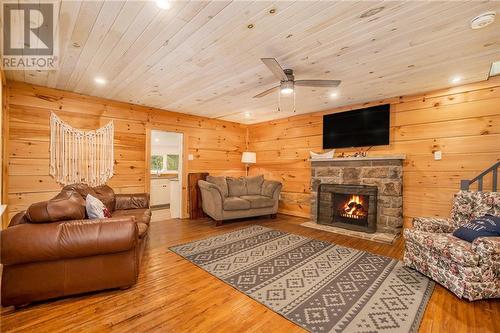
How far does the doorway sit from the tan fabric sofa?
72 cm

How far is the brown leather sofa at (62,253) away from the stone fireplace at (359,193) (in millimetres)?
3704

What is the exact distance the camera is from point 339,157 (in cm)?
458

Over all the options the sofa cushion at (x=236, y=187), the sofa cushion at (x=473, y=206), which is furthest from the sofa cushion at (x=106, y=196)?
the sofa cushion at (x=473, y=206)

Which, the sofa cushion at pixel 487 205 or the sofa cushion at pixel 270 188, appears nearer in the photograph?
the sofa cushion at pixel 487 205

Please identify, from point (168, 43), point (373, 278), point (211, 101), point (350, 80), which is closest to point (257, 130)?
point (211, 101)

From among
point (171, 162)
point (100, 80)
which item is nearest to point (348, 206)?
point (100, 80)

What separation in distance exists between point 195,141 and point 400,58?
4138 mm

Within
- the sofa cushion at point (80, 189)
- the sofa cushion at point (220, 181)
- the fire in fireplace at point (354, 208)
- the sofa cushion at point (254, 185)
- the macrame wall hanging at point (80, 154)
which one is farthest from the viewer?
the sofa cushion at point (254, 185)

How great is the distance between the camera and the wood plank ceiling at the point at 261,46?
1771 millimetres

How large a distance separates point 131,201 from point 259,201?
240 centimetres

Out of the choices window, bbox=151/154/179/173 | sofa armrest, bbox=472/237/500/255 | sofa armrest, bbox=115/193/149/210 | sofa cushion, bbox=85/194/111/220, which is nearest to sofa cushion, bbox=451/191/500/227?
sofa armrest, bbox=472/237/500/255

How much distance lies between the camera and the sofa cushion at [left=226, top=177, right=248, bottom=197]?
5.12m

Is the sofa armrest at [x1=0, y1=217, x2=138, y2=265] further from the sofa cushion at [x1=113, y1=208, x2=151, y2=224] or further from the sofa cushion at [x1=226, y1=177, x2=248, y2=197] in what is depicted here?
the sofa cushion at [x1=226, y1=177, x2=248, y2=197]

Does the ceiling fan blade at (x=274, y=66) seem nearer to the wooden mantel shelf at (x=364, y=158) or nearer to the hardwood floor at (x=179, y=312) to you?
the hardwood floor at (x=179, y=312)
